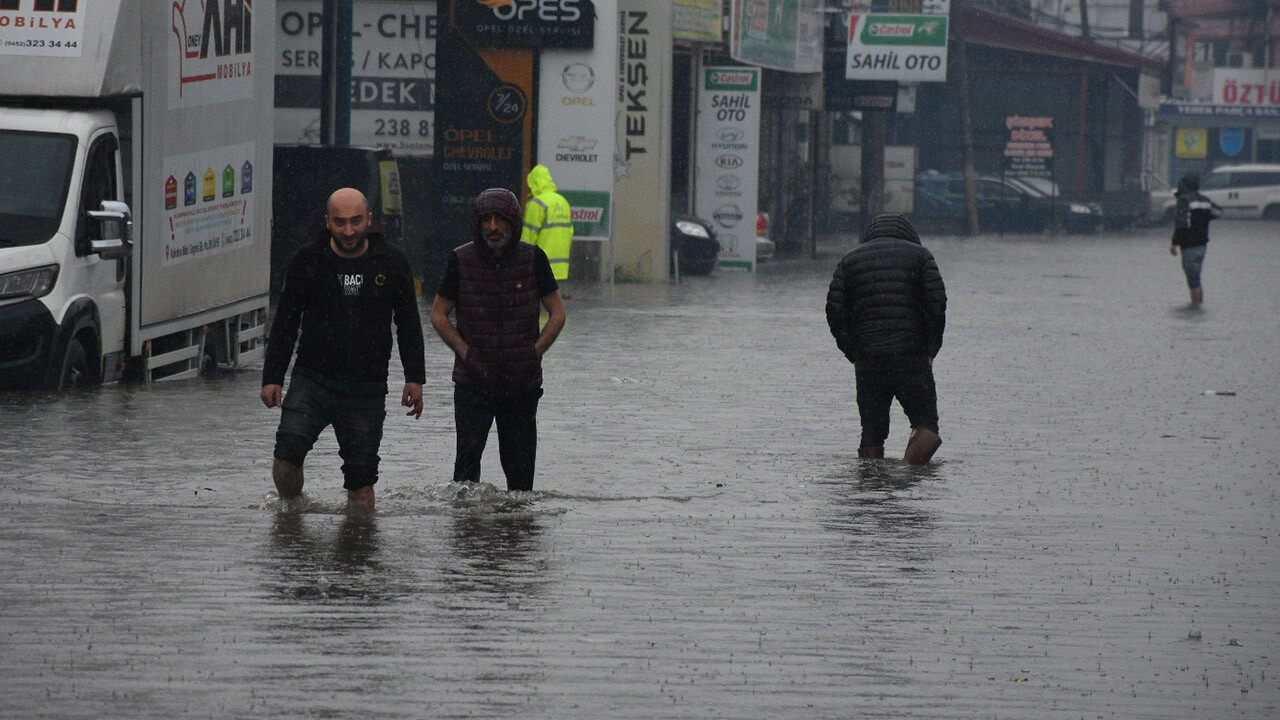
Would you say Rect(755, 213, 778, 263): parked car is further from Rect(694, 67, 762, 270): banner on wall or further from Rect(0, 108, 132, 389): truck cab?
Rect(0, 108, 132, 389): truck cab

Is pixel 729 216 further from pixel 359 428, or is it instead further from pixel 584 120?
pixel 359 428

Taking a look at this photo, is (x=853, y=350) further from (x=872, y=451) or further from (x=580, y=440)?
(x=580, y=440)

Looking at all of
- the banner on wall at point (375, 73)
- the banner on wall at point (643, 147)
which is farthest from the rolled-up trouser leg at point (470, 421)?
the banner on wall at point (643, 147)

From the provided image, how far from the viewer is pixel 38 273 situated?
491 inches

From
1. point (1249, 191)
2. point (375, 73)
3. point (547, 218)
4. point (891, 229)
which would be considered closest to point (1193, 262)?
point (547, 218)

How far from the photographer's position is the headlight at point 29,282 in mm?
12297

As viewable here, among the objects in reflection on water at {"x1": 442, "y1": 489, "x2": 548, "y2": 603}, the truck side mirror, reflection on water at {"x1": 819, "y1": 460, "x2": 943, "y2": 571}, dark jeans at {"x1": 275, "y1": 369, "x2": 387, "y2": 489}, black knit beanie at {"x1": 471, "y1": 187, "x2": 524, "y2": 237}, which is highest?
black knit beanie at {"x1": 471, "y1": 187, "x2": 524, "y2": 237}

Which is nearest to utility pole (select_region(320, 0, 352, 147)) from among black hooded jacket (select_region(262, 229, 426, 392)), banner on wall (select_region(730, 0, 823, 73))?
banner on wall (select_region(730, 0, 823, 73))

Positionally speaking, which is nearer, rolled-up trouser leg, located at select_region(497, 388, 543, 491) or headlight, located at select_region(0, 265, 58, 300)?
rolled-up trouser leg, located at select_region(497, 388, 543, 491)

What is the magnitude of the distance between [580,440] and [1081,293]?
1691 centimetres

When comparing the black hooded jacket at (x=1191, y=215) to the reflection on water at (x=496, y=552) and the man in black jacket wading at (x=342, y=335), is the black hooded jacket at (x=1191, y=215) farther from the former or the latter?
the man in black jacket wading at (x=342, y=335)

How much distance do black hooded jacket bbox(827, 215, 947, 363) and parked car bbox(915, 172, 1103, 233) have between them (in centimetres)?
4230

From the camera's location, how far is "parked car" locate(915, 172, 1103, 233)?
174 feet

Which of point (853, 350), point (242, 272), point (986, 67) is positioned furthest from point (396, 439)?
point (986, 67)
